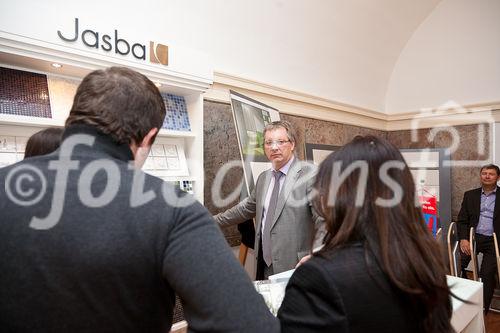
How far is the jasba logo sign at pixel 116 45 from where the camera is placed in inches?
79.2

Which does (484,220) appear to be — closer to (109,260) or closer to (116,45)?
(116,45)

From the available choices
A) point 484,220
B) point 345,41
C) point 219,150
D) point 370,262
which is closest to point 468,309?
point 370,262

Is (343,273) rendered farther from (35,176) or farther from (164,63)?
(164,63)

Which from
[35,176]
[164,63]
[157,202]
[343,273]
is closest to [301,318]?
[343,273]

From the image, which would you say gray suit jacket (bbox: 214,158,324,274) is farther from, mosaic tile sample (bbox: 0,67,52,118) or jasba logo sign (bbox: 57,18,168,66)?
mosaic tile sample (bbox: 0,67,52,118)

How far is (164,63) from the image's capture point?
2.40 m

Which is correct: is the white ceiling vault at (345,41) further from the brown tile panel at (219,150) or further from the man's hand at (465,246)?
the man's hand at (465,246)

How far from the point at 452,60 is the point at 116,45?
5.39 metres

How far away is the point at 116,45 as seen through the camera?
217cm

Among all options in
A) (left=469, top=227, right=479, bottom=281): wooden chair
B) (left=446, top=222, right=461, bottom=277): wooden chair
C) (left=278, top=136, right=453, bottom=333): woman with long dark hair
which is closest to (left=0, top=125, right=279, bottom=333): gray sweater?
(left=278, top=136, right=453, bottom=333): woman with long dark hair

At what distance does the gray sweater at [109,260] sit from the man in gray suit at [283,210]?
1541 millimetres

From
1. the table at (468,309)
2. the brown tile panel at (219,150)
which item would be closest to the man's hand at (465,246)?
the table at (468,309)

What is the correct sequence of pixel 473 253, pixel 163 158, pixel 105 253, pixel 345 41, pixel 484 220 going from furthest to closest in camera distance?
pixel 345 41, pixel 484 220, pixel 473 253, pixel 163 158, pixel 105 253

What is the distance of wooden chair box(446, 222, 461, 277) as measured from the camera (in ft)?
12.8
